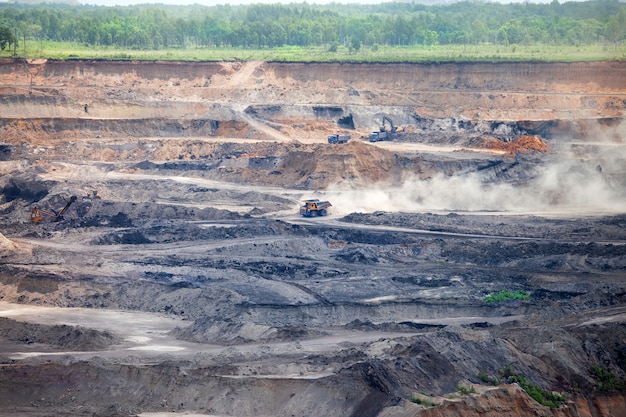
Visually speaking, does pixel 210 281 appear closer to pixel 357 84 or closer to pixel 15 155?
pixel 15 155

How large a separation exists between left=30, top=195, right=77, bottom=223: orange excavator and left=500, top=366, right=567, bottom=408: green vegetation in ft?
114

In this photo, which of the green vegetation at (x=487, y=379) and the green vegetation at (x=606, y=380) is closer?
the green vegetation at (x=487, y=379)

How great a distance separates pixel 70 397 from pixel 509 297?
17.8 m

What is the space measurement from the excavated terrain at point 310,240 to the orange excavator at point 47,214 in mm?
223

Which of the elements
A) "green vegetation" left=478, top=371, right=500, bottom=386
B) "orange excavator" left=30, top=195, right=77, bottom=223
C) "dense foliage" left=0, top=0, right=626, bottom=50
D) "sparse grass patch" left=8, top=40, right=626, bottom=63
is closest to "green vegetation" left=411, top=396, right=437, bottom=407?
"green vegetation" left=478, top=371, right=500, bottom=386

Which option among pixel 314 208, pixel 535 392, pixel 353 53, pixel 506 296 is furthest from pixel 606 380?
pixel 353 53

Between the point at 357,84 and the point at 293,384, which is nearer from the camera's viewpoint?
the point at 293,384

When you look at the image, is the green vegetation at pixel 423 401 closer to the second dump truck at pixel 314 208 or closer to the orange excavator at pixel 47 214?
the second dump truck at pixel 314 208

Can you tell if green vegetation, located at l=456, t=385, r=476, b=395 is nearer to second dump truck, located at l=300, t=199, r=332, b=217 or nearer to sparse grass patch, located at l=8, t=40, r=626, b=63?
second dump truck, located at l=300, t=199, r=332, b=217

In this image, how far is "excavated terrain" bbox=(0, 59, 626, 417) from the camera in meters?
28.9

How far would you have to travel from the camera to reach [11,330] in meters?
37.0

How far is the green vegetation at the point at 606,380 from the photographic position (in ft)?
94.5

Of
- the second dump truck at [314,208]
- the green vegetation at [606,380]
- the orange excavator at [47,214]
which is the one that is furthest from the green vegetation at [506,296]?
the orange excavator at [47,214]

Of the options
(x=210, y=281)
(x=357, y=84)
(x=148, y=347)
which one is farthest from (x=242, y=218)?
(x=357, y=84)
